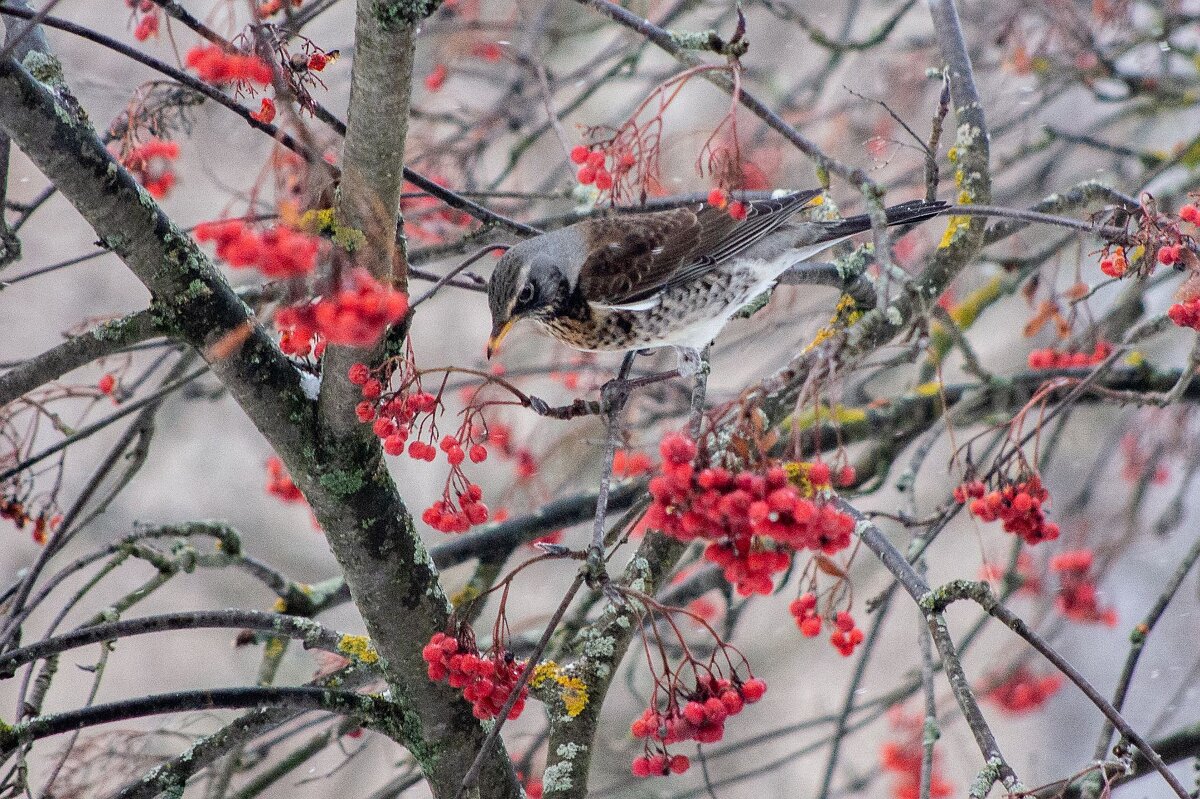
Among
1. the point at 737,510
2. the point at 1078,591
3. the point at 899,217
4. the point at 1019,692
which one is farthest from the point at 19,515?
the point at 1019,692

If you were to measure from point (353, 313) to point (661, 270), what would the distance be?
1.85m

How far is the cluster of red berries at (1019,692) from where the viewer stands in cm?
464

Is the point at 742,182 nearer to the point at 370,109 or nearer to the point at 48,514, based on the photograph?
the point at 370,109

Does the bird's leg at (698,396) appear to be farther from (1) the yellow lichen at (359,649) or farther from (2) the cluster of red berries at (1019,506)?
(1) the yellow lichen at (359,649)

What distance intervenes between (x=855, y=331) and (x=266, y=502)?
652 centimetres

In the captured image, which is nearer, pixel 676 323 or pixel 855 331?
pixel 855 331

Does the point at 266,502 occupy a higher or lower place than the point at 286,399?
higher

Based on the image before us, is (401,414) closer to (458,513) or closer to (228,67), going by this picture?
(458,513)

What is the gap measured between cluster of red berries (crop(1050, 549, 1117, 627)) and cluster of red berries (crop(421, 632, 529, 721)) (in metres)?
2.76

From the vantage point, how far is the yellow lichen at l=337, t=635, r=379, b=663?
2404 mm

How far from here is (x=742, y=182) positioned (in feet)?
6.81

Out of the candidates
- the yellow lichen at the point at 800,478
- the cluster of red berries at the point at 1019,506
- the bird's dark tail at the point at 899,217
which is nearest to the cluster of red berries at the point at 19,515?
the yellow lichen at the point at 800,478

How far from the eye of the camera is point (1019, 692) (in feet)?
15.3

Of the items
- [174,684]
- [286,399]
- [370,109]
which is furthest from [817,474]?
[174,684]
